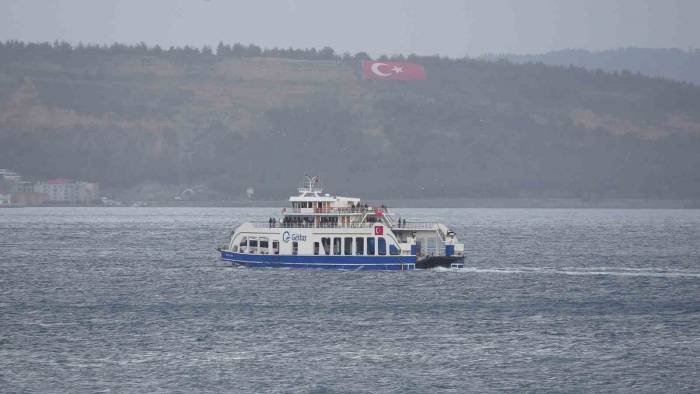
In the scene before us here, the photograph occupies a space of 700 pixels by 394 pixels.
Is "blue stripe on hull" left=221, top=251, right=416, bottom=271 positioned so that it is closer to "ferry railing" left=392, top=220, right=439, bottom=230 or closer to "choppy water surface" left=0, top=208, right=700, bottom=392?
"choppy water surface" left=0, top=208, right=700, bottom=392

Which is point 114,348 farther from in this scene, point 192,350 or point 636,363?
point 636,363

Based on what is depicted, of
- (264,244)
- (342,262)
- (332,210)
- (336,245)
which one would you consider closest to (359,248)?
(342,262)

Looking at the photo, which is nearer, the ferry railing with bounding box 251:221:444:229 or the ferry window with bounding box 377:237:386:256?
the ferry railing with bounding box 251:221:444:229

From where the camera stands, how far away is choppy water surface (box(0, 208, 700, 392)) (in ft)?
230

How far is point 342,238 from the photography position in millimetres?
118562

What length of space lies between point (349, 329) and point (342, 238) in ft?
108

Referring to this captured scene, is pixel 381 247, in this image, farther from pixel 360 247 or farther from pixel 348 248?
pixel 348 248

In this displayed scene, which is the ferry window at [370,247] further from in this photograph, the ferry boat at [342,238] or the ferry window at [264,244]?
the ferry window at [264,244]

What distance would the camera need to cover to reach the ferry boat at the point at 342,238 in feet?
388

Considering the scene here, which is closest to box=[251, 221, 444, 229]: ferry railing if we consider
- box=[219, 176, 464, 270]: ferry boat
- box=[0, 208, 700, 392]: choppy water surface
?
box=[219, 176, 464, 270]: ferry boat

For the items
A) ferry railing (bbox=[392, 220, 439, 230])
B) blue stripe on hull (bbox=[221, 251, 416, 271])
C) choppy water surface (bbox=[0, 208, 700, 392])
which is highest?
ferry railing (bbox=[392, 220, 439, 230])

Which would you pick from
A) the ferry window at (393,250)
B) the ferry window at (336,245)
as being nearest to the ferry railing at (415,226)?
the ferry window at (393,250)

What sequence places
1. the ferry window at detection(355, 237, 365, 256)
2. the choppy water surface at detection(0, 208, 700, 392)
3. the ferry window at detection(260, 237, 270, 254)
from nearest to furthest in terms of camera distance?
the choppy water surface at detection(0, 208, 700, 392) → the ferry window at detection(355, 237, 365, 256) → the ferry window at detection(260, 237, 270, 254)

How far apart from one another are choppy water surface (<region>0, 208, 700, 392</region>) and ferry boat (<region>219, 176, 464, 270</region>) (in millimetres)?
1455
